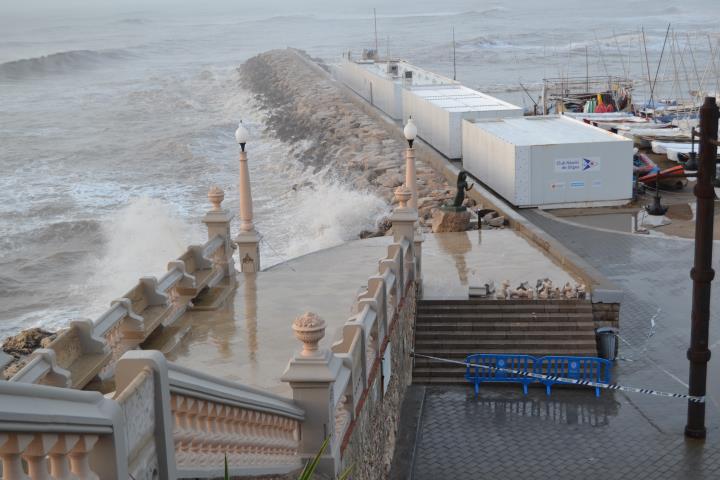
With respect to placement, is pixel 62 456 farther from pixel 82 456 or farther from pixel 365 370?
pixel 365 370

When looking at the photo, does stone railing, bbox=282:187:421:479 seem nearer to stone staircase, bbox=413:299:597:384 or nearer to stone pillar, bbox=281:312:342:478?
Answer: stone pillar, bbox=281:312:342:478

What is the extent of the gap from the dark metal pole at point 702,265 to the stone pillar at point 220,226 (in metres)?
7.50

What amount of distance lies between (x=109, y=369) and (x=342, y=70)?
178 ft

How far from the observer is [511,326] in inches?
695

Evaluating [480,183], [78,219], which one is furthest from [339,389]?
[78,219]

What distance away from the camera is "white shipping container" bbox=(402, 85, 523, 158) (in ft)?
107

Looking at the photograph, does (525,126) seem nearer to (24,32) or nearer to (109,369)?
(109,369)

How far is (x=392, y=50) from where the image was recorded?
121688 millimetres

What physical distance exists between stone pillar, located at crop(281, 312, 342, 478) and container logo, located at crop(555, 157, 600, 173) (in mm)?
17769

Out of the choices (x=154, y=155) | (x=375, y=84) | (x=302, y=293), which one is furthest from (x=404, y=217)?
(x=154, y=155)

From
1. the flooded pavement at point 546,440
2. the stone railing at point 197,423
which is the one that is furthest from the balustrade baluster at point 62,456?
the flooded pavement at point 546,440

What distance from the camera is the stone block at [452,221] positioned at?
2398 centimetres

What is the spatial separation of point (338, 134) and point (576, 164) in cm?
2295

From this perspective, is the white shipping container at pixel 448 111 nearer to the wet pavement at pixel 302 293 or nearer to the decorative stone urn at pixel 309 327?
the wet pavement at pixel 302 293
